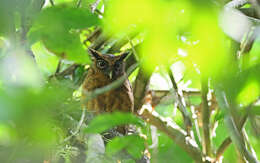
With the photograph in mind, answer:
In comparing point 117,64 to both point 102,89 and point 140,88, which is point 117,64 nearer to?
point 140,88

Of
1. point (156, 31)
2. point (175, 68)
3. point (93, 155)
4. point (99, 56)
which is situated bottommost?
point (99, 56)

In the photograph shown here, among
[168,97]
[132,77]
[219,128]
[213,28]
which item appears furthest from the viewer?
[132,77]

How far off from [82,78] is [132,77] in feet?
1.43

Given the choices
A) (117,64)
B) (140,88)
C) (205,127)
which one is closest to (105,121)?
(205,127)

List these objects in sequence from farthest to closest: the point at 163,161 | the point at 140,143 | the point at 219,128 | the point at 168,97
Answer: the point at 168,97, the point at 219,128, the point at 163,161, the point at 140,143

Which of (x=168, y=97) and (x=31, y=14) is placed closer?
(x=31, y=14)

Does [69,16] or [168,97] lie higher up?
[69,16]

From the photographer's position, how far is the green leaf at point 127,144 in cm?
69

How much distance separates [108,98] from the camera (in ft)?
8.80

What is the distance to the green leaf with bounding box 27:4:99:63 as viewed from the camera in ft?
1.54

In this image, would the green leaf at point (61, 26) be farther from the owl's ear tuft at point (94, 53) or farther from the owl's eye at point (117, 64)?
the owl's eye at point (117, 64)

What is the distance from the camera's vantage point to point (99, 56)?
8.65 ft

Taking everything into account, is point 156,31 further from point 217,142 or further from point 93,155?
point 217,142

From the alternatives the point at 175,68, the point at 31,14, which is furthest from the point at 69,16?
the point at 175,68
